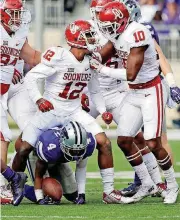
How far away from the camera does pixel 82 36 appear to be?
340 inches

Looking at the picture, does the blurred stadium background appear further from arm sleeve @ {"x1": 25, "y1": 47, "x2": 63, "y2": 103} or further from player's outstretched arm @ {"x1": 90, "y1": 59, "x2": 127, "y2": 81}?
arm sleeve @ {"x1": 25, "y1": 47, "x2": 63, "y2": 103}

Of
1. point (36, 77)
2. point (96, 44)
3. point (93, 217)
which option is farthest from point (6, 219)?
point (96, 44)

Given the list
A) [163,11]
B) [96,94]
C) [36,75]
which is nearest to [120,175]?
[96,94]

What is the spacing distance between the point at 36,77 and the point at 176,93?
3.80 ft

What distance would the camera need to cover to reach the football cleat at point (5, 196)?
859 centimetres

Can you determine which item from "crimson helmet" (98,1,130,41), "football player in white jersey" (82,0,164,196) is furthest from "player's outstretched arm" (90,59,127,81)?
"football player in white jersey" (82,0,164,196)

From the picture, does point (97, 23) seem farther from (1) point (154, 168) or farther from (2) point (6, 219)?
(2) point (6, 219)

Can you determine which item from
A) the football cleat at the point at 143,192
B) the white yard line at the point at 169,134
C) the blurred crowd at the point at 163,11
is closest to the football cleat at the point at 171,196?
the football cleat at the point at 143,192

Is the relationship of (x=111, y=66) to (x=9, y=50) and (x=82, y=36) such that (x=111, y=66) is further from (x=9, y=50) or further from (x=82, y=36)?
(x=9, y=50)

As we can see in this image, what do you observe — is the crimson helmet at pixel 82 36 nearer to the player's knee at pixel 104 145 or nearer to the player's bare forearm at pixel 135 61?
the player's bare forearm at pixel 135 61

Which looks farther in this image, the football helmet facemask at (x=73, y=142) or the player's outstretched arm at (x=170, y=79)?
the player's outstretched arm at (x=170, y=79)

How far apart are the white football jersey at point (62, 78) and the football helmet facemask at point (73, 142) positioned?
1.32ft

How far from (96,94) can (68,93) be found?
0.96 feet

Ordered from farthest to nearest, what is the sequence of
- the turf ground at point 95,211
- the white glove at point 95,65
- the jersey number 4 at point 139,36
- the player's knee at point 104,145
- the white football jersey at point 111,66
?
the white football jersey at point 111,66
the white glove at point 95,65
the player's knee at point 104,145
the jersey number 4 at point 139,36
the turf ground at point 95,211
